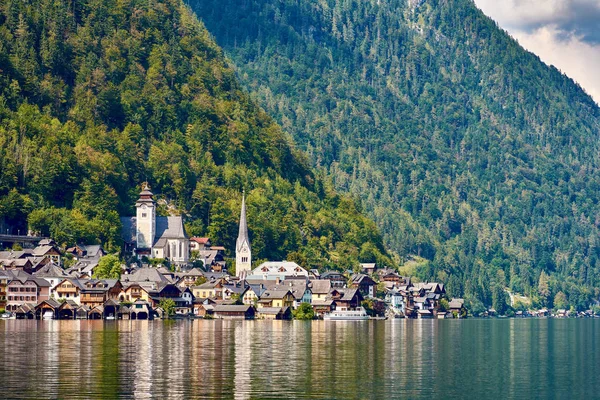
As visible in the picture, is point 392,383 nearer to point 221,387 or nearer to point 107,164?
point 221,387

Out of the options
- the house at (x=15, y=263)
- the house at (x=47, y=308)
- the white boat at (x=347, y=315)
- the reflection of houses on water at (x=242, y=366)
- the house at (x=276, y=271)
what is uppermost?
the house at (x=15, y=263)

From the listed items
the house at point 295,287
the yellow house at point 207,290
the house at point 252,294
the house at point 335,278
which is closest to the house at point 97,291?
the yellow house at point 207,290

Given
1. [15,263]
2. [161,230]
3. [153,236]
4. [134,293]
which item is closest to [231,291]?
[134,293]

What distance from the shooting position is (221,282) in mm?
166875

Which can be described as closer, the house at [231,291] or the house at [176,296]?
the house at [176,296]

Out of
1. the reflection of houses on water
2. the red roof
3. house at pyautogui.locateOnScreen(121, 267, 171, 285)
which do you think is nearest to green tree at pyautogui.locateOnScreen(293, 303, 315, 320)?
house at pyautogui.locateOnScreen(121, 267, 171, 285)

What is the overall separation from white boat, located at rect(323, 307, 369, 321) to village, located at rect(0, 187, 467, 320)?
1.33 m

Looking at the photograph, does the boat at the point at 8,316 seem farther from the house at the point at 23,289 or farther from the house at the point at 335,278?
the house at the point at 335,278

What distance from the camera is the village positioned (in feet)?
467

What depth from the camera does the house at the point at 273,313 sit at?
159 meters

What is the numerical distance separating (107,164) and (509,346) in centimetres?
9701

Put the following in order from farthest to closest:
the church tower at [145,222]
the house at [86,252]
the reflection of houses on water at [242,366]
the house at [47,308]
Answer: the church tower at [145,222] → the house at [86,252] → the house at [47,308] → the reflection of houses on water at [242,366]

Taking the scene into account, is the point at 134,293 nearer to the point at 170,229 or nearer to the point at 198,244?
the point at 170,229

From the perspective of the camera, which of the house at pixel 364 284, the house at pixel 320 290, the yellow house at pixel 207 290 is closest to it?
the yellow house at pixel 207 290
